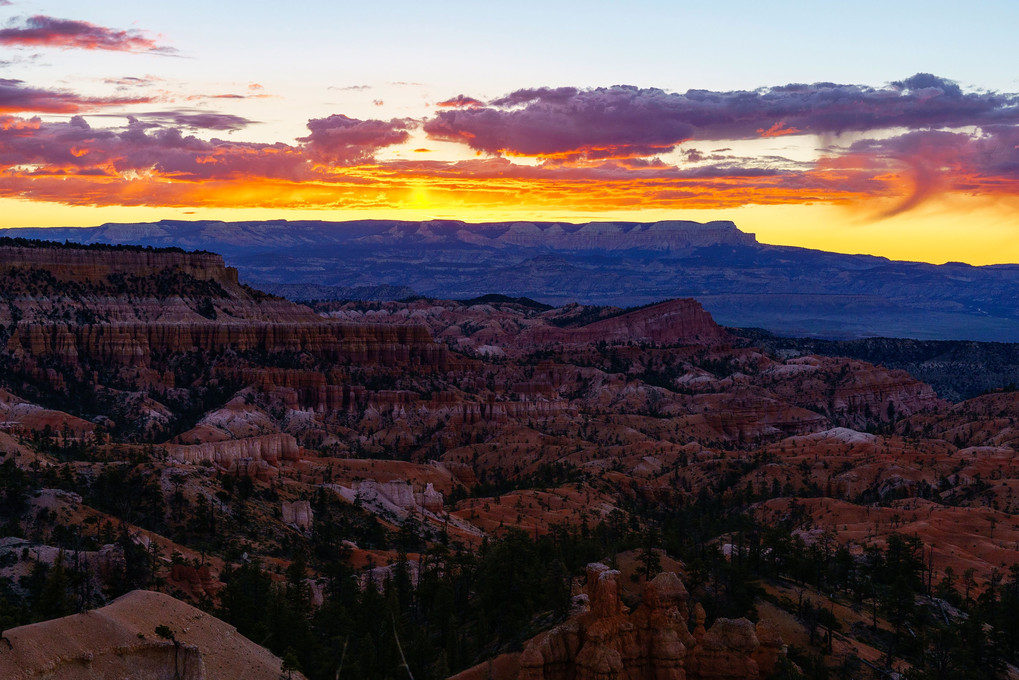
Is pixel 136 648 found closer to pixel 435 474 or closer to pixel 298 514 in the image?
pixel 298 514

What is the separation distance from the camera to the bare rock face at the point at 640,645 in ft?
119

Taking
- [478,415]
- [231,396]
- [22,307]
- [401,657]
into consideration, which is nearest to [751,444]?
[478,415]

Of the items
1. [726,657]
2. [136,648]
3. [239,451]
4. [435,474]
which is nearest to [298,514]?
[239,451]

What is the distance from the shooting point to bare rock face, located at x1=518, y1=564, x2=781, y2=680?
36375 millimetres

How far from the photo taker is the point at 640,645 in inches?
1465

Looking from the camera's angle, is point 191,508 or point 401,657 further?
point 191,508

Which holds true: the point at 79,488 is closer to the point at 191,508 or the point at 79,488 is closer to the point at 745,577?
the point at 191,508

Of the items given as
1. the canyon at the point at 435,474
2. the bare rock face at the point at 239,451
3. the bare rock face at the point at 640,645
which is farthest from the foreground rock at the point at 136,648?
the bare rock face at the point at 239,451

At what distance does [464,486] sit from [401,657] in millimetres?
64043

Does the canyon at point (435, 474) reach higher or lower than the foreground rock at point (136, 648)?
lower

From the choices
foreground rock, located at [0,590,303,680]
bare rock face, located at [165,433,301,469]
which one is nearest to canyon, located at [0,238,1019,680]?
foreground rock, located at [0,590,303,680]

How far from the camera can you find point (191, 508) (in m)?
66.8

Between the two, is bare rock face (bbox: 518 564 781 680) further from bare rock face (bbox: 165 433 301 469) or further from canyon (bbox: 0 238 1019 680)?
bare rock face (bbox: 165 433 301 469)

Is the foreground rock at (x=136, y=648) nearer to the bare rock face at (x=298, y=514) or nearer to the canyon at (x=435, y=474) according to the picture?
the canyon at (x=435, y=474)
